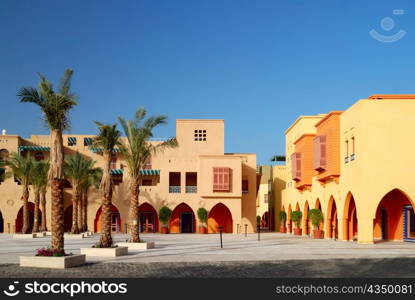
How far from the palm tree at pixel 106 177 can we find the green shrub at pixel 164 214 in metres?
25.3

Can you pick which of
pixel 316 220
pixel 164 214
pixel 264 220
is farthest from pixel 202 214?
pixel 264 220

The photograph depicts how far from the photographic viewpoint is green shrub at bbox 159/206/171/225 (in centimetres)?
5200

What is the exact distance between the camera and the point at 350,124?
34438mm

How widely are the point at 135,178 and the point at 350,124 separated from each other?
12.5 metres

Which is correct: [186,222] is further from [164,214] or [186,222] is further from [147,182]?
[147,182]

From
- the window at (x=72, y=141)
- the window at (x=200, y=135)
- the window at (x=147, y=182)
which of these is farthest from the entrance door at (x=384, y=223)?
the window at (x=72, y=141)

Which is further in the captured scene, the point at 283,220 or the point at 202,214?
the point at 283,220

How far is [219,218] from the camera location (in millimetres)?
55125

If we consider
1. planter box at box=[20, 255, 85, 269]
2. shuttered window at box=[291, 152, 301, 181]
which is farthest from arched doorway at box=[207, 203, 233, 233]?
planter box at box=[20, 255, 85, 269]

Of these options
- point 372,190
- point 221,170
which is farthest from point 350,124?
point 221,170

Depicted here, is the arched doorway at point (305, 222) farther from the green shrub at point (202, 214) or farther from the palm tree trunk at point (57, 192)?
the palm tree trunk at point (57, 192)

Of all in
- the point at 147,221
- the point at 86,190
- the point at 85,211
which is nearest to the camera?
the point at 86,190

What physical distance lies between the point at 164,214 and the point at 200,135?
829 centimetres

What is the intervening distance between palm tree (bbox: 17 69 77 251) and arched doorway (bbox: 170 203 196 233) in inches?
1371
